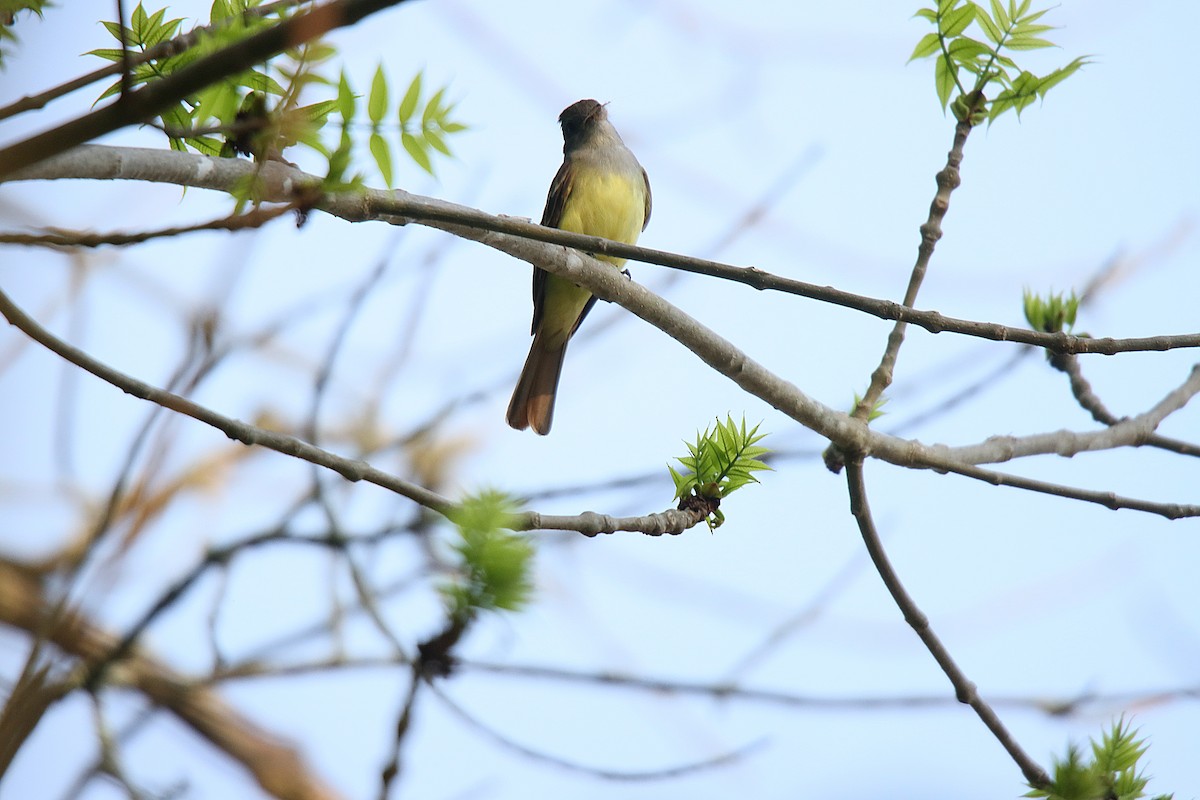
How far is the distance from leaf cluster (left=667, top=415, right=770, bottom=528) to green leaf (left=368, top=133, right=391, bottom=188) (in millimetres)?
1137

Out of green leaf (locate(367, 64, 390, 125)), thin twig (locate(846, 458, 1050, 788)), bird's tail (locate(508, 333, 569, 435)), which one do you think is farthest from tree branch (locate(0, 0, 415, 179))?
bird's tail (locate(508, 333, 569, 435))

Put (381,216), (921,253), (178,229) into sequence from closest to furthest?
(178,229) < (381,216) < (921,253)

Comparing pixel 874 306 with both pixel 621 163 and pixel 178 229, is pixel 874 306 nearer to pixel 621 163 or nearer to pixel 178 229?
pixel 178 229

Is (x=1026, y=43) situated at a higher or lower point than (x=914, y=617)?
higher

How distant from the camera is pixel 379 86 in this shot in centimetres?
189

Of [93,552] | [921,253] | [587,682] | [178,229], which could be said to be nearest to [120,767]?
[93,552]

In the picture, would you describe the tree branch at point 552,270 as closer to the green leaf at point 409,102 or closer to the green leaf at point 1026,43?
the green leaf at point 409,102

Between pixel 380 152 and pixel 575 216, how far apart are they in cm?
339

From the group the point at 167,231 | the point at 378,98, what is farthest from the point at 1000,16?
the point at 167,231

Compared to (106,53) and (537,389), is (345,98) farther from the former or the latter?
(537,389)

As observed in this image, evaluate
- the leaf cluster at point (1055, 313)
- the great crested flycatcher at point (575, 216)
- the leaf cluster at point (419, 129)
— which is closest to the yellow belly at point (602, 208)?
the great crested flycatcher at point (575, 216)

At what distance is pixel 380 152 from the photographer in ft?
6.42

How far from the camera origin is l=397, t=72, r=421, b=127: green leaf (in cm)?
200

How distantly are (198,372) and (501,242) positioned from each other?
94 cm
